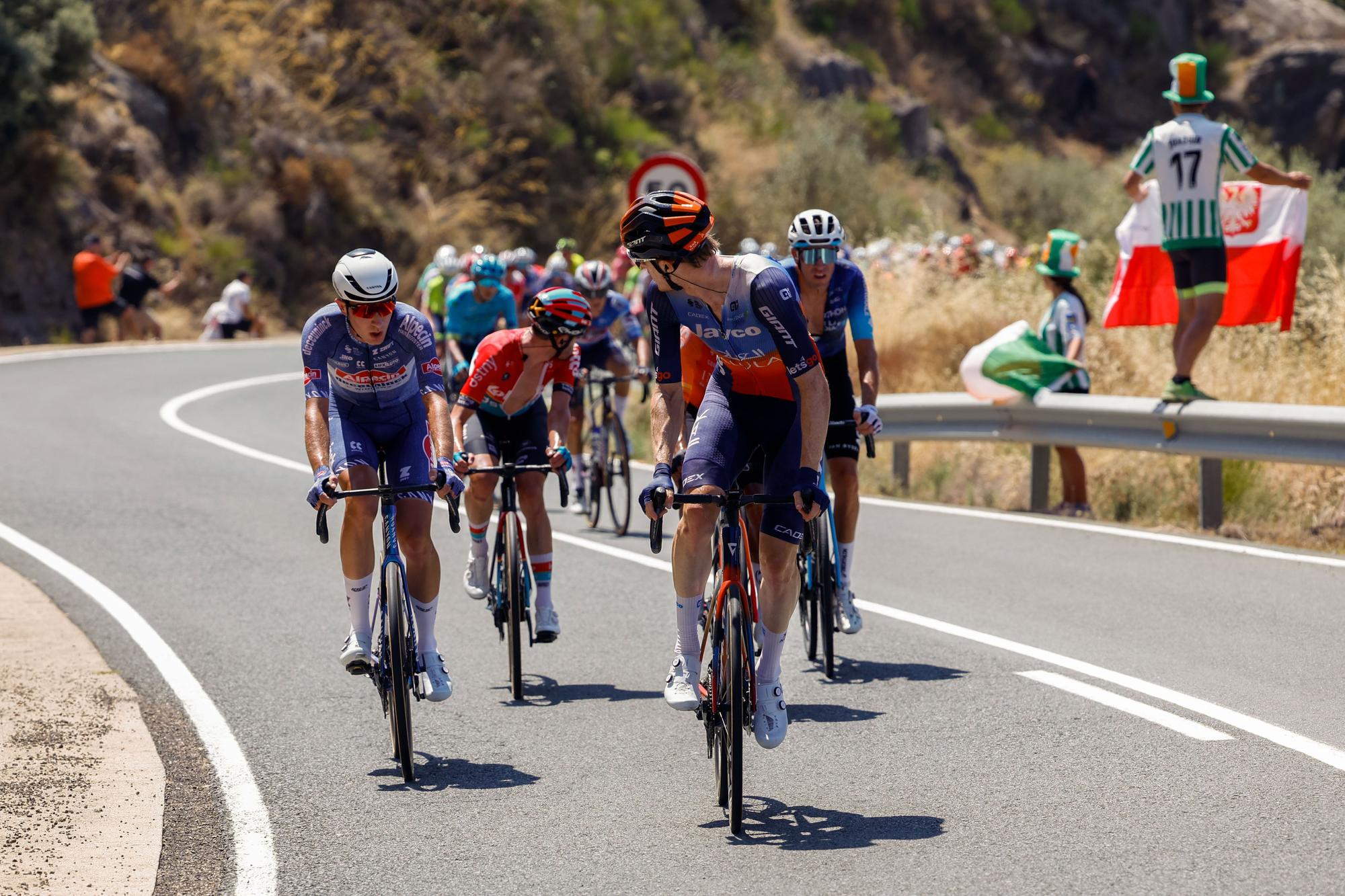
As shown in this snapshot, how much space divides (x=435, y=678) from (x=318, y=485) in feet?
3.29

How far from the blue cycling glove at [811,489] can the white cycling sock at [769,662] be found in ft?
1.67

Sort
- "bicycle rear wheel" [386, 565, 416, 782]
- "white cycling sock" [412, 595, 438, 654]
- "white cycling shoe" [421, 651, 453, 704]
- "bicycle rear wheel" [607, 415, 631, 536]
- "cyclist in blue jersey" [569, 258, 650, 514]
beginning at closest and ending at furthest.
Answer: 1. "bicycle rear wheel" [386, 565, 416, 782]
2. "white cycling shoe" [421, 651, 453, 704]
3. "white cycling sock" [412, 595, 438, 654]
4. "bicycle rear wheel" [607, 415, 631, 536]
5. "cyclist in blue jersey" [569, 258, 650, 514]

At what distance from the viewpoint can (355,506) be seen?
6980mm

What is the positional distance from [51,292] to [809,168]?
20326 mm

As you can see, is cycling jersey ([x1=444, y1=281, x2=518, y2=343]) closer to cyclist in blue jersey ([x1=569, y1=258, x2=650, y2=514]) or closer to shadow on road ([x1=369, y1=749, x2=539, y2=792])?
cyclist in blue jersey ([x1=569, y1=258, x2=650, y2=514])

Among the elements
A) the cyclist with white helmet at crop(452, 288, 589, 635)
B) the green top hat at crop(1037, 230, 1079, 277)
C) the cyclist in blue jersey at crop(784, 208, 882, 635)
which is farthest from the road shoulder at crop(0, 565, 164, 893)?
the green top hat at crop(1037, 230, 1079, 277)

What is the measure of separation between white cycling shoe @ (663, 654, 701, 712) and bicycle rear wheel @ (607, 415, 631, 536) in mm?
6044

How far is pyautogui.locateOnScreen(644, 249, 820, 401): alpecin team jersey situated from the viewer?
5855mm

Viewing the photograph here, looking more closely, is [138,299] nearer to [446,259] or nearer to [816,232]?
[446,259]

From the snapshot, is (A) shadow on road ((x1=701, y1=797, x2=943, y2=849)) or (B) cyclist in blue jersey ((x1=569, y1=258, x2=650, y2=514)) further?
(B) cyclist in blue jersey ((x1=569, y1=258, x2=650, y2=514))

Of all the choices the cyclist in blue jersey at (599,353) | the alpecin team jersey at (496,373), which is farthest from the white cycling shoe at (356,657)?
the cyclist in blue jersey at (599,353)

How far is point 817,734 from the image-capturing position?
23.2 feet

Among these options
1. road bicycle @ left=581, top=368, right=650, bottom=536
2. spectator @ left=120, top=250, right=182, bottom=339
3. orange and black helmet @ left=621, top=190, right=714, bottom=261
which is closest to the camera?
orange and black helmet @ left=621, top=190, right=714, bottom=261

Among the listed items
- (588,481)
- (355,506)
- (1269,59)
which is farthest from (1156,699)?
(1269,59)
